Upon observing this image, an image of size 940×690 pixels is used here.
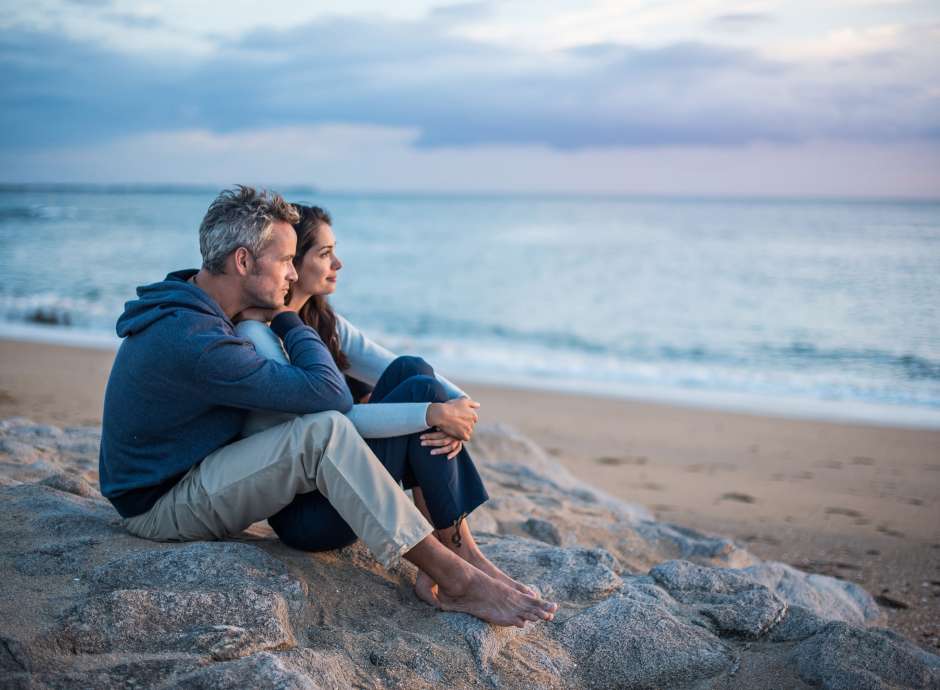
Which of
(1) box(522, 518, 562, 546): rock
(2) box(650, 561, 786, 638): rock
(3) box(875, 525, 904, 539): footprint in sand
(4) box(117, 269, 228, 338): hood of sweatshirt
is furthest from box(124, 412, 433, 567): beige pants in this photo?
(3) box(875, 525, 904, 539): footprint in sand

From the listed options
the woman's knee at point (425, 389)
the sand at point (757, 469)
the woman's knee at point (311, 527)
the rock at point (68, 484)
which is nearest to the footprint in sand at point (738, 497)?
the sand at point (757, 469)

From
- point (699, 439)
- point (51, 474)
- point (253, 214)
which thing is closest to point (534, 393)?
point (699, 439)

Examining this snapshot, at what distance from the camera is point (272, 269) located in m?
3.08

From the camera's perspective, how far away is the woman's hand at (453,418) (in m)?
2.95

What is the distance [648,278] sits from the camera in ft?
79.5

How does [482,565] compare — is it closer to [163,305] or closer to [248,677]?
[248,677]

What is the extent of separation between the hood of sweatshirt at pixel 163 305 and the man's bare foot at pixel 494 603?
1333 millimetres

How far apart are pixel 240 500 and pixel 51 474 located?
1.86 metres

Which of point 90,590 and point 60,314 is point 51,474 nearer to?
→ point 90,590

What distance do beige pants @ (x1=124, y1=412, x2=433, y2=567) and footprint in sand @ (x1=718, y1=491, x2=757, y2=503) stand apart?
3897 mm

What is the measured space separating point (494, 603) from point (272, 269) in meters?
1.48

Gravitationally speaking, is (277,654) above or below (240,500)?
below

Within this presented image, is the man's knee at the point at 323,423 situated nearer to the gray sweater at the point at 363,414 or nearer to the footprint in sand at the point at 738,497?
the gray sweater at the point at 363,414

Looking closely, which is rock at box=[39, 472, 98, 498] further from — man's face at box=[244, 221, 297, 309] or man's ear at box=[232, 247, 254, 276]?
man's ear at box=[232, 247, 254, 276]
